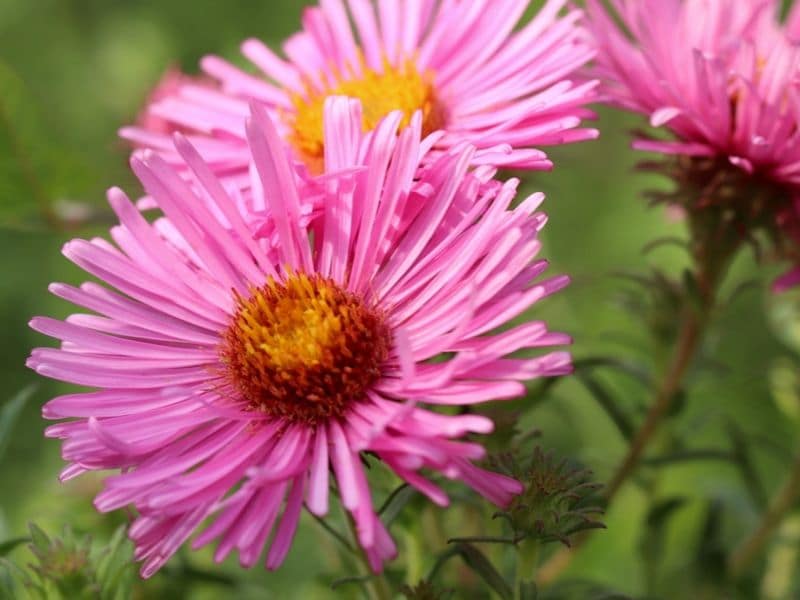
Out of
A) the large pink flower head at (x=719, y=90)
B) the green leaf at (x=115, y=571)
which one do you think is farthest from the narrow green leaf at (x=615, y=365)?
the green leaf at (x=115, y=571)

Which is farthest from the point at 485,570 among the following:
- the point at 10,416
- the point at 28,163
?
the point at 28,163

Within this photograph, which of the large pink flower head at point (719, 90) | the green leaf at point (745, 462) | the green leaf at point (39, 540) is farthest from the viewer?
the green leaf at point (745, 462)

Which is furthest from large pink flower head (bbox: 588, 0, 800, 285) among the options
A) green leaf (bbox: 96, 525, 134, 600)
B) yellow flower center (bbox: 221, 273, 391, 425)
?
green leaf (bbox: 96, 525, 134, 600)

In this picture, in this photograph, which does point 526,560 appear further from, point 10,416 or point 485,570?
point 10,416

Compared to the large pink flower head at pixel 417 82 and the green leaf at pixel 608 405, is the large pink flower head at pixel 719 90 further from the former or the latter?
the green leaf at pixel 608 405

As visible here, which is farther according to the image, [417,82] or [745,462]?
[745,462]

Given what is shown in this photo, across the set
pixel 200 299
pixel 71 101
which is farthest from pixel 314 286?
pixel 71 101

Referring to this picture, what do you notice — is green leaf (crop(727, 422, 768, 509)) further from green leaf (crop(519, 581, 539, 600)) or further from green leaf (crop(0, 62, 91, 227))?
green leaf (crop(0, 62, 91, 227))
